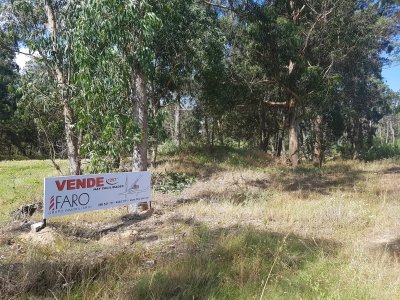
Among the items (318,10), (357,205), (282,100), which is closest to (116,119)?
(357,205)

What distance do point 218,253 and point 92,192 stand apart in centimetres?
289

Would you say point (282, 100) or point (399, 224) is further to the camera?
point (282, 100)

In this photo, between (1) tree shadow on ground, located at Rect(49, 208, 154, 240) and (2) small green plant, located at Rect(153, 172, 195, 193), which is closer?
(1) tree shadow on ground, located at Rect(49, 208, 154, 240)

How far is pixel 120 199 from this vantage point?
23.6ft

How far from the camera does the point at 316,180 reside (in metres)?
13.2

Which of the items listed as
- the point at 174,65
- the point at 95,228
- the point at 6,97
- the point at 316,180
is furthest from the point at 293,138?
the point at 6,97

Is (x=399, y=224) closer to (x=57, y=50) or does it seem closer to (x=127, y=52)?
(x=127, y=52)

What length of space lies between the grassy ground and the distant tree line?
255cm

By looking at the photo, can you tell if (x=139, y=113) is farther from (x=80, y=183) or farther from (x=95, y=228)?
(x=95, y=228)

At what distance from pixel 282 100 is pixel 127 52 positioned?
15.1 metres

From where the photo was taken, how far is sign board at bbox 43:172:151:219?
5.86 meters

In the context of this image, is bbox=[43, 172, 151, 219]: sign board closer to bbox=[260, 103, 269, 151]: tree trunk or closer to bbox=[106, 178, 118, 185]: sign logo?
bbox=[106, 178, 118, 185]: sign logo

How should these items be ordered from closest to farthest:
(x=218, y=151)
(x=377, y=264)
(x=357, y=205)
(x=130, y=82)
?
(x=377, y=264)
(x=357, y=205)
(x=130, y=82)
(x=218, y=151)

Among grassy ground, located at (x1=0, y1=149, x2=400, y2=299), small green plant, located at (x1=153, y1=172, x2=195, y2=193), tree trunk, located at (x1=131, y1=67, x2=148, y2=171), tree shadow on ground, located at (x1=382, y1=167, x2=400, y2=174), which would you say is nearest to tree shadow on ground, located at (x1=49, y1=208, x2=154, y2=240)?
grassy ground, located at (x1=0, y1=149, x2=400, y2=299)
